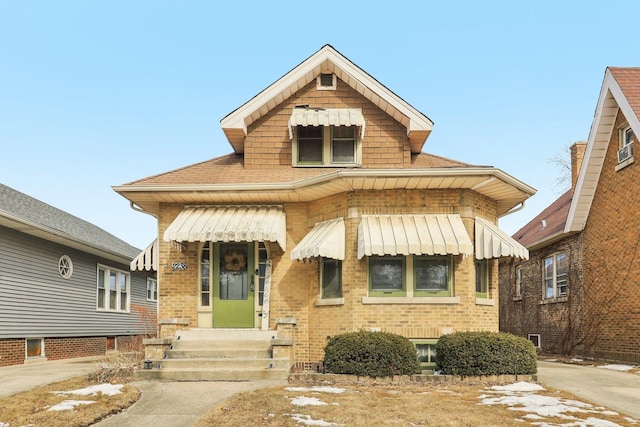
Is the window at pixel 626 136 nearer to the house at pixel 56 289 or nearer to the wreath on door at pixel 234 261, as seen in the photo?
the wreath on door at pixel 234 261

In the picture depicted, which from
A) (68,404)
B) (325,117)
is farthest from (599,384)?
(68,404)

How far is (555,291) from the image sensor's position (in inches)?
821

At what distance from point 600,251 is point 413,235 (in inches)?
323

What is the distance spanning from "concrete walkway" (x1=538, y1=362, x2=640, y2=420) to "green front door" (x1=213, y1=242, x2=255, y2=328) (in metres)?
6.79

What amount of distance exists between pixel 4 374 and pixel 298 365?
6.80 m

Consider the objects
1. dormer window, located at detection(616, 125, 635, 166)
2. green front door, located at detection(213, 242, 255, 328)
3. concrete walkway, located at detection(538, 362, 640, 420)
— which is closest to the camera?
concrete walkway, located at detection(538, 362, 640, 420)

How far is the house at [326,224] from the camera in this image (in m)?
12.9

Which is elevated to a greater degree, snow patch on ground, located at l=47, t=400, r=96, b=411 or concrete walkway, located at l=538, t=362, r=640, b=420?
snow patch on ground, located at l=47, t=400, r=96, b=411

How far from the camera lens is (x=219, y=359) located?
470 inches

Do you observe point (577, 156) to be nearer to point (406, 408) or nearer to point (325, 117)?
point (325, 117)

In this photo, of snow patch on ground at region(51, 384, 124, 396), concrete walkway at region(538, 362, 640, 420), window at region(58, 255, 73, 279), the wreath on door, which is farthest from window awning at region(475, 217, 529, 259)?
window at region(58, 255, 73, 279)

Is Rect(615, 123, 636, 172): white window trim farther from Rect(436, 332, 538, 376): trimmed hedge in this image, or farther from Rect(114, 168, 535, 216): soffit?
Rect(436, 332, 538, 376): trimmed hedge

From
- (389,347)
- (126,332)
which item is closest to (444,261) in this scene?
(389,347)

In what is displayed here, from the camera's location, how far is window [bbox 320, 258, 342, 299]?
44.7 ft
